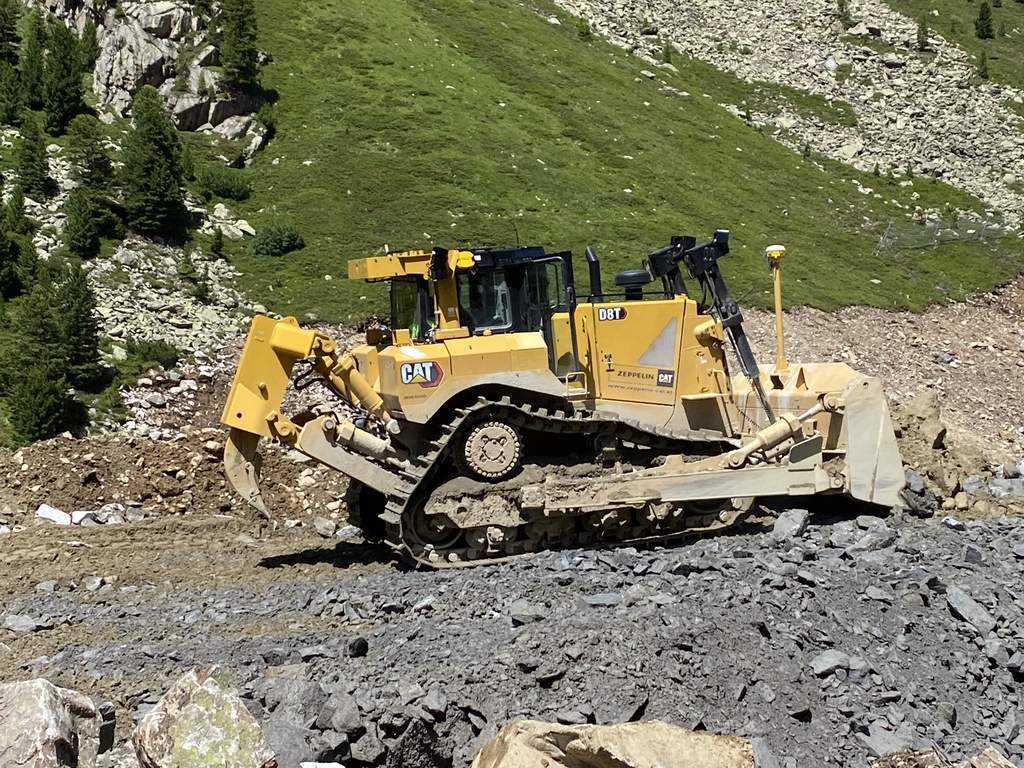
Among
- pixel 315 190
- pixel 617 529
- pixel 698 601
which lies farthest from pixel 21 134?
pixel 698 601

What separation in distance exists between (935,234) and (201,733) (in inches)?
1672

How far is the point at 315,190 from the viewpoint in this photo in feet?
126

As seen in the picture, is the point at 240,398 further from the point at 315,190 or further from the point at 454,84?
the point at 454,84

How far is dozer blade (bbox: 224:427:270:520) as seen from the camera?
11867 millimetres

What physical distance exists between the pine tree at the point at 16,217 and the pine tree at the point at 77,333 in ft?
23.1

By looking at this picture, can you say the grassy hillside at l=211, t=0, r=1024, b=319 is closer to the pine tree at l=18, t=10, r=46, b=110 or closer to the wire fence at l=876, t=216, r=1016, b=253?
the wire fence at l=876, t=216, r=1016, b=253

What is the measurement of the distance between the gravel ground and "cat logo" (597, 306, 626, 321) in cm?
297

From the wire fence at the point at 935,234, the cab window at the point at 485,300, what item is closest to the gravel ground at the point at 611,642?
the cab window at the point at 485,300

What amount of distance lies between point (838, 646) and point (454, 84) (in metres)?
45.0

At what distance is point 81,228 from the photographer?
29031 mm

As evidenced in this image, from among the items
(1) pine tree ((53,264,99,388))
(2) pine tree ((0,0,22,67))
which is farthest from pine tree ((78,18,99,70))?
(1) pine tree ((53,264,99,388))

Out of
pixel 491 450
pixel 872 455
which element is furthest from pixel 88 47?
pixel 872 455

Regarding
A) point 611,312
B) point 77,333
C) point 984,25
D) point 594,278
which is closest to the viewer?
point 611,312

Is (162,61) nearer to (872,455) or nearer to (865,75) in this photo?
(872,455)
